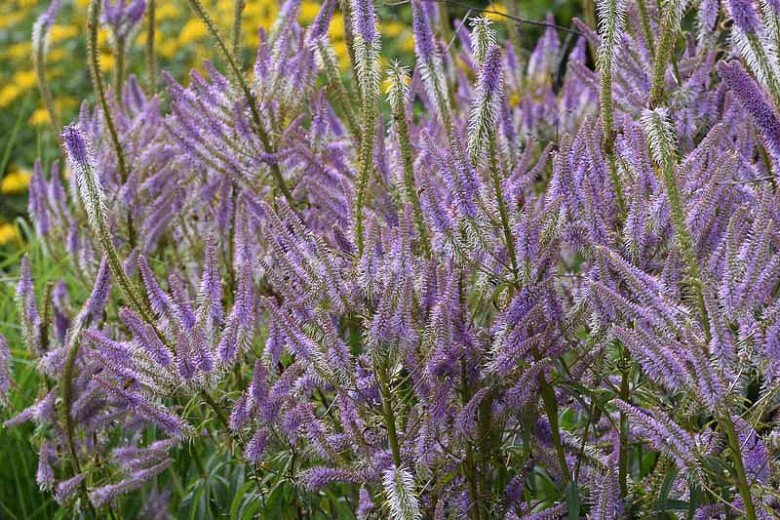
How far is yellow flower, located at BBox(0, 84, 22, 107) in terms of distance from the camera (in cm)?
Result: 999

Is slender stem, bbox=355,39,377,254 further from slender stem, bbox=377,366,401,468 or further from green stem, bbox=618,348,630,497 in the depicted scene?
green stem, bbox=618,348,630,497

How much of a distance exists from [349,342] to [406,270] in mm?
674

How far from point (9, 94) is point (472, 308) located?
27.8 feet

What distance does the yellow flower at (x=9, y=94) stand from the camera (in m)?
9.99

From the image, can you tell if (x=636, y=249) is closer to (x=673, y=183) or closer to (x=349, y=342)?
(x=673, y=183)

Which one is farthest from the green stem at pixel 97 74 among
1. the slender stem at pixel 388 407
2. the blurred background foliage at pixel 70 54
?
the blurred background foliage at pixel 70 54

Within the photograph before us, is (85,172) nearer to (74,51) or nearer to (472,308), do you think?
(472,308)

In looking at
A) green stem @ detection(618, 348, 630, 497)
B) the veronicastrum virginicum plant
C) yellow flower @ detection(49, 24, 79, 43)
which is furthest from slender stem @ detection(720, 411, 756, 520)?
yellow flower @ detection(49, 24, 79, 43)

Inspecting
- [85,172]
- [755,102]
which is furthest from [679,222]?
[85,172]

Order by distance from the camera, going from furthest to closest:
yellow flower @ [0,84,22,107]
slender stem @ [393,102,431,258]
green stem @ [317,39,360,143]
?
yellow flower @ [0,84,22,107] < green stem @ [317,39,360,143] < slender stem @ [393,102,431,258]

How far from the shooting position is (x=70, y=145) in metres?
2.55

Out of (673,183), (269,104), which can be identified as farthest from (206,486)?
(673,183)

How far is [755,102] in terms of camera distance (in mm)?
2170

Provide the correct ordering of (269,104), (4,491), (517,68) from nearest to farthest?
(269,104)
(4,491)
(517,68)
